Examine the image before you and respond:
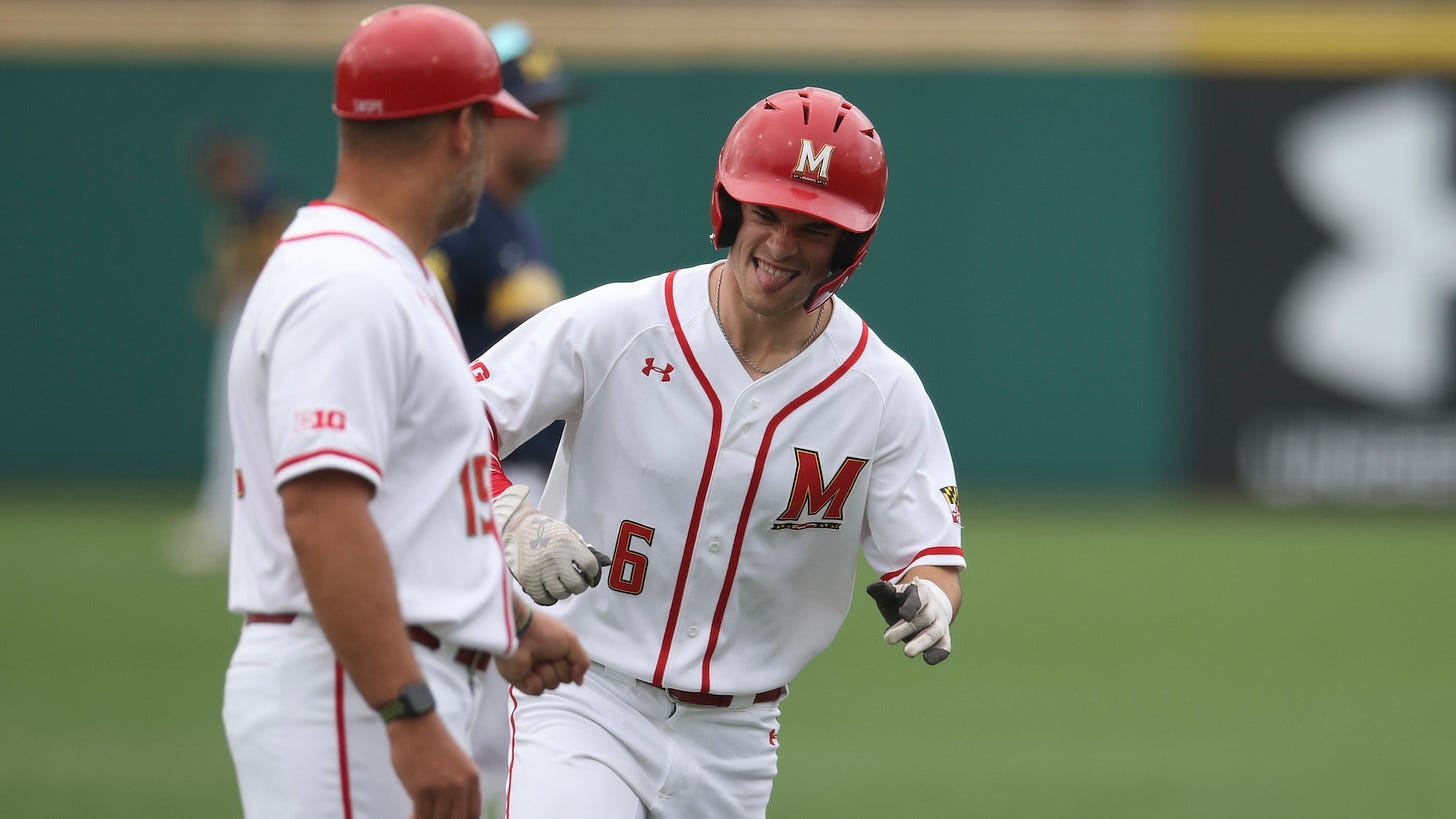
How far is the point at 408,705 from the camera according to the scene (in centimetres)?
320

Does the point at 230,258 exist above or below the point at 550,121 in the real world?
below

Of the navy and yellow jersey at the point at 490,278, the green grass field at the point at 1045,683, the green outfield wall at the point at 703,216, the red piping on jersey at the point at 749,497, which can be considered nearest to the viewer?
the red piping on jersey at the point at 749,497

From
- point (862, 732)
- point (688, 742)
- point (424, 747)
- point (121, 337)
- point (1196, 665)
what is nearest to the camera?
point (424, 747)

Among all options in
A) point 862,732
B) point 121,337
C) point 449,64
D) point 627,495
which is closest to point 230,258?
point 121,337

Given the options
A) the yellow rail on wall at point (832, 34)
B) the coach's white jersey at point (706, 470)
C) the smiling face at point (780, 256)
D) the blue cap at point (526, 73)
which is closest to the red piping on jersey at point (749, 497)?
the coach's white jersey at point (706, 470)

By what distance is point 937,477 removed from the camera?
467 cm

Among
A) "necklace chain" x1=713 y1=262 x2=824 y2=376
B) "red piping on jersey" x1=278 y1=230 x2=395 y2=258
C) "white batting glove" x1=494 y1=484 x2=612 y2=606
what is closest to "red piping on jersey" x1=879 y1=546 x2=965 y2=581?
"necklace chain" x1=713 y1=262 x2=824 y2=376

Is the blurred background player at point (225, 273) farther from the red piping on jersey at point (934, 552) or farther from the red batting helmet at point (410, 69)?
the red batting helmet at point (410, 69)

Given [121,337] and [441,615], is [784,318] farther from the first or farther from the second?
[121,337]

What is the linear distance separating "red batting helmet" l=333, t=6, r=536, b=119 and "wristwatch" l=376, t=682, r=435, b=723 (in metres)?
1.04

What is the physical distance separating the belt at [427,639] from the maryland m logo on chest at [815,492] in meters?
1.22

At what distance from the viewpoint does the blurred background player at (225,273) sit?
13.0 meters

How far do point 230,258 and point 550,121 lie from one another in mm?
7346

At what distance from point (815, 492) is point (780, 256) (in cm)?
60
